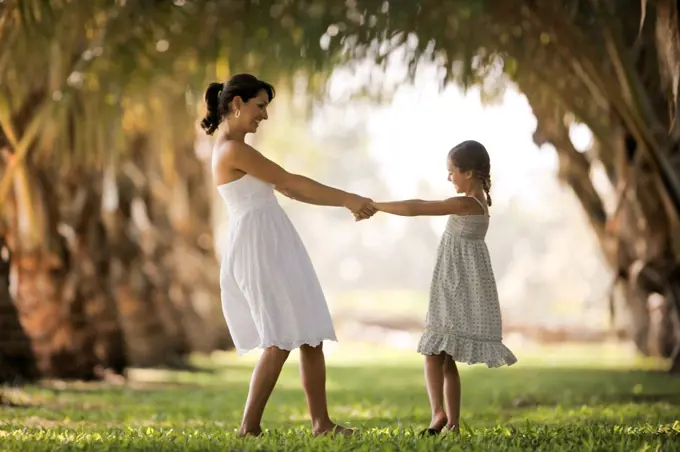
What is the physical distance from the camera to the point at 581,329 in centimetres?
3027

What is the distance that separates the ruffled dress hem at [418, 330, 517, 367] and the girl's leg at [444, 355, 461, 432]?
0.07 meters

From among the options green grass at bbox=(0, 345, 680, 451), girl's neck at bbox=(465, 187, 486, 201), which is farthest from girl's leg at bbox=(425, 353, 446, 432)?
girl's neck at bbox=(465, 187, 486, 201)

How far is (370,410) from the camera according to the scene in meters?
9.91

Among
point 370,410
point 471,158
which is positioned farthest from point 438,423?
point 370,410

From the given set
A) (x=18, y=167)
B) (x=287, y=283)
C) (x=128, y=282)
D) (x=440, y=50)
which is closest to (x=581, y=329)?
(x=128, y=282)

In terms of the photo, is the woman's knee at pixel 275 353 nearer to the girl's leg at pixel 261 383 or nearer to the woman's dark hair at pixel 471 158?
the girl's leg at pixel 261 383

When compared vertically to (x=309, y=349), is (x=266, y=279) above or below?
above

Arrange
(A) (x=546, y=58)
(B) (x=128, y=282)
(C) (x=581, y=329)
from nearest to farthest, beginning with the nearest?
1. (A) (x=546, y=58)
2. (B) (x=128, y=282)
3. (C) (x=581, y=329)

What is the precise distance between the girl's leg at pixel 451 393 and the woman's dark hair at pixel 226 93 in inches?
70.8

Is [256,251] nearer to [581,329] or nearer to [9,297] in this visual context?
[9,297]

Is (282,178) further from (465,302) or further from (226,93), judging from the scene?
(465,302)

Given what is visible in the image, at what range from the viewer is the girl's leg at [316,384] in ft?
21.3

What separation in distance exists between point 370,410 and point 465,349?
3262 millimetres

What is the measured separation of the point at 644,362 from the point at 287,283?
12.5m
